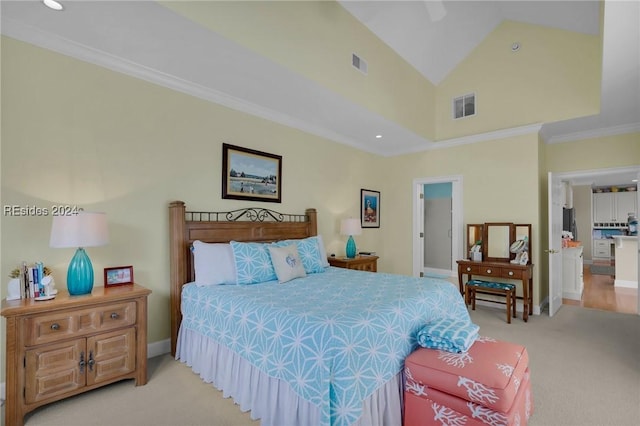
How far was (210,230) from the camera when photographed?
10.8 feet

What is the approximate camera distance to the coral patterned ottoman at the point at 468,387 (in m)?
1.63

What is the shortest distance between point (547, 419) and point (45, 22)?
4.48 m

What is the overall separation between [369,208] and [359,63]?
2665 millimetres

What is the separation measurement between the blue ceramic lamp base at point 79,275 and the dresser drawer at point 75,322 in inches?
6.6

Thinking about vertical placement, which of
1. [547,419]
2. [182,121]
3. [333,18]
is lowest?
[547,419]

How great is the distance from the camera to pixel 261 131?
12.9 ft

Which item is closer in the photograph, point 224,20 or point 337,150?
point 224,20

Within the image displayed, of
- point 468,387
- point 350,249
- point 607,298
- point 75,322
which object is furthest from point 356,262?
point 607,298

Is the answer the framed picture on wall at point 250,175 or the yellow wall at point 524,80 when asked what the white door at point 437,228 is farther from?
the framed picture on wall at point 250,175

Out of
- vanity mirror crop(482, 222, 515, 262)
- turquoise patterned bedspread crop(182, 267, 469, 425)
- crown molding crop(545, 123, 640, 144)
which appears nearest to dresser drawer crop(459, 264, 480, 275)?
vanity mirror crop(482, 222, 515, 262)

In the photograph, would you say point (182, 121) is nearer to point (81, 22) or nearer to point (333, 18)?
point (81, 22)

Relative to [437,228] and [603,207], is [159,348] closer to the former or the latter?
[437,228]

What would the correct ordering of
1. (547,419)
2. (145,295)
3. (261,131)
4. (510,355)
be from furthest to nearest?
(261,131) < (145,295) < (547,419) < (510,355)

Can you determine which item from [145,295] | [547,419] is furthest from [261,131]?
[547,419]
